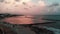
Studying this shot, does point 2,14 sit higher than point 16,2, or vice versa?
point 16,2

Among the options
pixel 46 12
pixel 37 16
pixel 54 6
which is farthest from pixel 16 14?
pixel 54 6

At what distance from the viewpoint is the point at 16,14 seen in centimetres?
138

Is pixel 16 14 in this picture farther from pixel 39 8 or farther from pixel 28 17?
pixel 39 8

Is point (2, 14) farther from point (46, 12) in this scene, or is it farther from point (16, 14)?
point (46, 12)

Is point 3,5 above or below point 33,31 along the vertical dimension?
above

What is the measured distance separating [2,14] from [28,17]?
12.8 inches

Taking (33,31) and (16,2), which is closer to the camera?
(33,31)

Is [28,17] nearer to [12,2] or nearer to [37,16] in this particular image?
[37,16]

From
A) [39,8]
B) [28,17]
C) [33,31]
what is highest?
[39,8]

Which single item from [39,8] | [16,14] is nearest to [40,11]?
[39,8]

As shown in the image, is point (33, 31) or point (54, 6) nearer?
point (33, 31)

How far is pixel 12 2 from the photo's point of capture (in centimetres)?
141

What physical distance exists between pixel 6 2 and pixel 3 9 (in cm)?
10

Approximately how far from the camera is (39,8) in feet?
4.53
